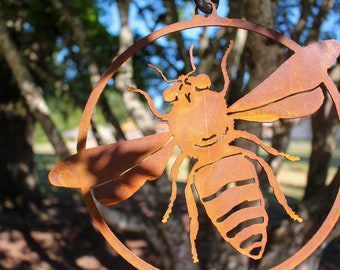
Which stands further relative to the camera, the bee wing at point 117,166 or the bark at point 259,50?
the bark at point 259,50

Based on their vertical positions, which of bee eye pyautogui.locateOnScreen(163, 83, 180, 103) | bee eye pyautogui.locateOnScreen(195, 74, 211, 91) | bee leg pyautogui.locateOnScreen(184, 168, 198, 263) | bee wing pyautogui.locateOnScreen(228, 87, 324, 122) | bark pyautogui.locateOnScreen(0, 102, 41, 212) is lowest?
bark pyautogui.locateOnScreen(0, 102, 41, 212)

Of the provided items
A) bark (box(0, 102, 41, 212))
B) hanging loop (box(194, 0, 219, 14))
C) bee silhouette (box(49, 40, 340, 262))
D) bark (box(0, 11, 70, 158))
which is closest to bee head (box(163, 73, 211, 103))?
bee silhouette (box(49, 40, 340, 262))

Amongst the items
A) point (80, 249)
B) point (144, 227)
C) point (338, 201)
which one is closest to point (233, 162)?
point (338, 201)

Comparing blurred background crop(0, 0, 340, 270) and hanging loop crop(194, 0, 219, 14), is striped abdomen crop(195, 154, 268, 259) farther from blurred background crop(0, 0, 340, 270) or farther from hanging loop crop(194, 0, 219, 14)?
blurred background crop(0, 0, 340, 270)

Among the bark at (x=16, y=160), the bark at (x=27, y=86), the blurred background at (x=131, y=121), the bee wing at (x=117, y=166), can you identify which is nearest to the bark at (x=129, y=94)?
the blurred background at (x=131, y=121)

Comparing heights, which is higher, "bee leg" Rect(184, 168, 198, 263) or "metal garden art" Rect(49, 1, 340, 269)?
"metal garden art" Rect(49, 1, 340, 269)

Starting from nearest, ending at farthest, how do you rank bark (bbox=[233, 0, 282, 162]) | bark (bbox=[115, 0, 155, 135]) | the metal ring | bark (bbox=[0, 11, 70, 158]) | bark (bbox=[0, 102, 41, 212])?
1. the metal ring
2. bark (bbox=[233, 0, 282, 162])
3. bark (bbox=[115, 0, 155, 135])
4. bark (bbox=[0, 11, 70, 158])
5. bark (bbox=[0, 102, 41, 212])

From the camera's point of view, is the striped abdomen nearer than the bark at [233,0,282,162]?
Yes

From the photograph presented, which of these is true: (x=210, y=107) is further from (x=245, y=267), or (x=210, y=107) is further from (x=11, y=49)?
(x=11, y=49)

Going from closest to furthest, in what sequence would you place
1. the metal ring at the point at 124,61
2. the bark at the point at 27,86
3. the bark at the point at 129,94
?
the metal ring at the point at 124,61 < the bark at the point at 129,94 < the bark at the point at 27,86

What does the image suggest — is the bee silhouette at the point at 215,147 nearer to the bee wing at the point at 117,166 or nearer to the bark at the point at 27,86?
the bee wing at the point at 117,166
